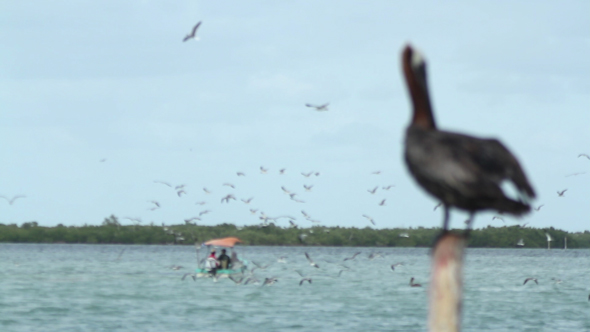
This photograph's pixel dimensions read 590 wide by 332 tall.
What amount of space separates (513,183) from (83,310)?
38.7 metres

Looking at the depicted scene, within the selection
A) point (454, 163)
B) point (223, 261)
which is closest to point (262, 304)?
point (223, 261)

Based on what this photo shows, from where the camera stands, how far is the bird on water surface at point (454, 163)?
24.4 ft

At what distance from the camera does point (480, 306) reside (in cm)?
4719

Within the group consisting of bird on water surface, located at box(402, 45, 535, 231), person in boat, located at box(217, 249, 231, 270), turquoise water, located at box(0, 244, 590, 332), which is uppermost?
bird on water surface, located at box(402, 45, 535, 231)

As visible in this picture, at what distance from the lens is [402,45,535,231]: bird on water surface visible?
7.45m

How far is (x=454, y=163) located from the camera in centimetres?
752

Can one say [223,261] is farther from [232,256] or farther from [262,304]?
[262,304]

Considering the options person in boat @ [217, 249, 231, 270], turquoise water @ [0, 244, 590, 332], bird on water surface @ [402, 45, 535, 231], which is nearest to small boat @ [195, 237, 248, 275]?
person in boat @ [217, 249, 231, 270]

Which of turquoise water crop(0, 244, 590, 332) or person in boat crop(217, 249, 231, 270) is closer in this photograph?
turquoise water crop(0, 244, 590, 332)

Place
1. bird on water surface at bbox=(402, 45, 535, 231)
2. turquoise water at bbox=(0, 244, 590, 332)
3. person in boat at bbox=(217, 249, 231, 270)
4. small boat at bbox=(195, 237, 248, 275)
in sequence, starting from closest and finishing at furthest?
bird on water surface at bbox=(402, 45, 535, 231)
turquoise water at bbox=(0, 244, 590, 332)
small boat at bbox=(195, 237, 248, 275)
person in boat at bbox=(217, 249, 231, 270)

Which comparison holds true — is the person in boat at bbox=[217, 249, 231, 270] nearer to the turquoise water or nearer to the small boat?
the small boat

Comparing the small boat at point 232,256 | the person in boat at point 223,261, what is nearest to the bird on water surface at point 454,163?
the small boat at point 232,256

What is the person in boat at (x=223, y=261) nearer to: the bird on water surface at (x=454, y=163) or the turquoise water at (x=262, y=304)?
the turquoise water at (x=262, y=304)

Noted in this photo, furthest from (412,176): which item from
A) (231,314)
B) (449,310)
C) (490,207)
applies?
(231,314)
